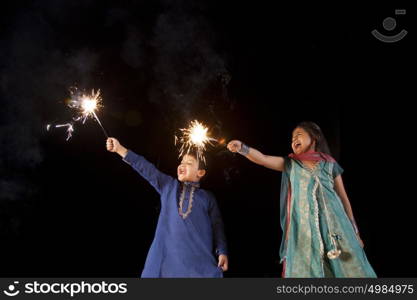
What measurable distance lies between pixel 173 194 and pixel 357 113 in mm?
1631

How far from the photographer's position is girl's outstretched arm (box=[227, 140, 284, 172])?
2824 millimetres

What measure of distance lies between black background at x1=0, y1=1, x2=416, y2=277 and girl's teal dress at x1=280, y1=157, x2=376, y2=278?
0.66 meters

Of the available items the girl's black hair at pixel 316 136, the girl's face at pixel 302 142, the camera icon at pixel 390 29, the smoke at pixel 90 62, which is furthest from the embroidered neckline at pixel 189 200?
the camera icon at pixel 390 29

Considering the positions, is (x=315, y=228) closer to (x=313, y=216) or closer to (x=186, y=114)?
(x=313, y=216)

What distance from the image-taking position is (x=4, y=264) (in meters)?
3.17

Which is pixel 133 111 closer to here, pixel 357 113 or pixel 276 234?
pixel 276 234

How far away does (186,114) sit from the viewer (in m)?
3.62

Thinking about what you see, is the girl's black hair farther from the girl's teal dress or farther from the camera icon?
the camera icon

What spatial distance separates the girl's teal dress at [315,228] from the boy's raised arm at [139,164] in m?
0.86

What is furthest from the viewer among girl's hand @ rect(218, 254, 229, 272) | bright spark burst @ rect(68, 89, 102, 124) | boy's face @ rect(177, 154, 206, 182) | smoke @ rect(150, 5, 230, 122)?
smoke @ rect(150, 5, 230, 122)

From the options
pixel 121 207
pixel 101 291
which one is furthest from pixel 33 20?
pixel 101 291

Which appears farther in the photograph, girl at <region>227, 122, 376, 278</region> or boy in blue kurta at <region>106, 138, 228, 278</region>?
→ boy in blue kurta at <region>106, 138, 228, 278</region>

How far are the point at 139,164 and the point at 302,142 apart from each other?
1145 millimetres

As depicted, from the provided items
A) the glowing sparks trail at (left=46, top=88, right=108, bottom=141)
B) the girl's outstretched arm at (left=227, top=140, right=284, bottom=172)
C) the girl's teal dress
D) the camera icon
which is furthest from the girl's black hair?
the glowing sparks trail at (left=46, top=88, right=108, bottom=141)
